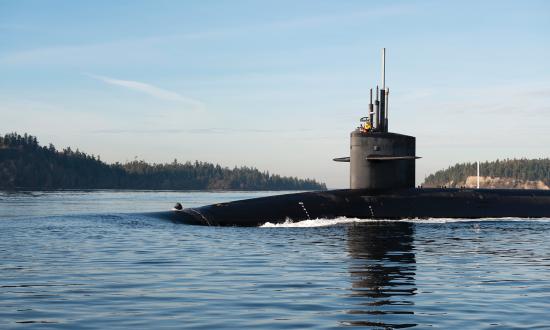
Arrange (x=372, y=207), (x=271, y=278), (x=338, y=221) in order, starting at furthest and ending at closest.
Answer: (x=372, y=207) → (x=338, y=221) → (x=271, y=278)

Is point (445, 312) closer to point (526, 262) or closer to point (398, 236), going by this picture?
point (526, 262)

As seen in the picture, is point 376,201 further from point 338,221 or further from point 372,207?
point 338,221

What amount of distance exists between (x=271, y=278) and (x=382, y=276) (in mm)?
2639

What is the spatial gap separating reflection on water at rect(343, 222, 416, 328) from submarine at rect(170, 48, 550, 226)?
414cm

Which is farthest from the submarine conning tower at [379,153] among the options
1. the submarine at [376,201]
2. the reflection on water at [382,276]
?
the reflection on water at [382,276]

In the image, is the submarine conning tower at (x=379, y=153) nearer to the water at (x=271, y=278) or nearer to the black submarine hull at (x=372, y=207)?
the black submarine hull at (x=372, y=207)

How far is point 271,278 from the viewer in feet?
57.0

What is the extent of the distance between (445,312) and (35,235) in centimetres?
1838

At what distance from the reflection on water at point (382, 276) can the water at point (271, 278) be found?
3cm

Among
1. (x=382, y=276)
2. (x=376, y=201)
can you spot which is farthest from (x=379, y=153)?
(x=382, y=276)

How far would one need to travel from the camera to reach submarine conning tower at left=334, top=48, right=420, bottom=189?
117 feet

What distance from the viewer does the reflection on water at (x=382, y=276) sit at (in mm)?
12984

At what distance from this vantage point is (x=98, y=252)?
74.1ft

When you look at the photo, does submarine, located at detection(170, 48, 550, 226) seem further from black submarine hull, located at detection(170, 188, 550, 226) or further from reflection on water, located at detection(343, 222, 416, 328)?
reflection on water, located at detection(343, 222, 416, 328)
